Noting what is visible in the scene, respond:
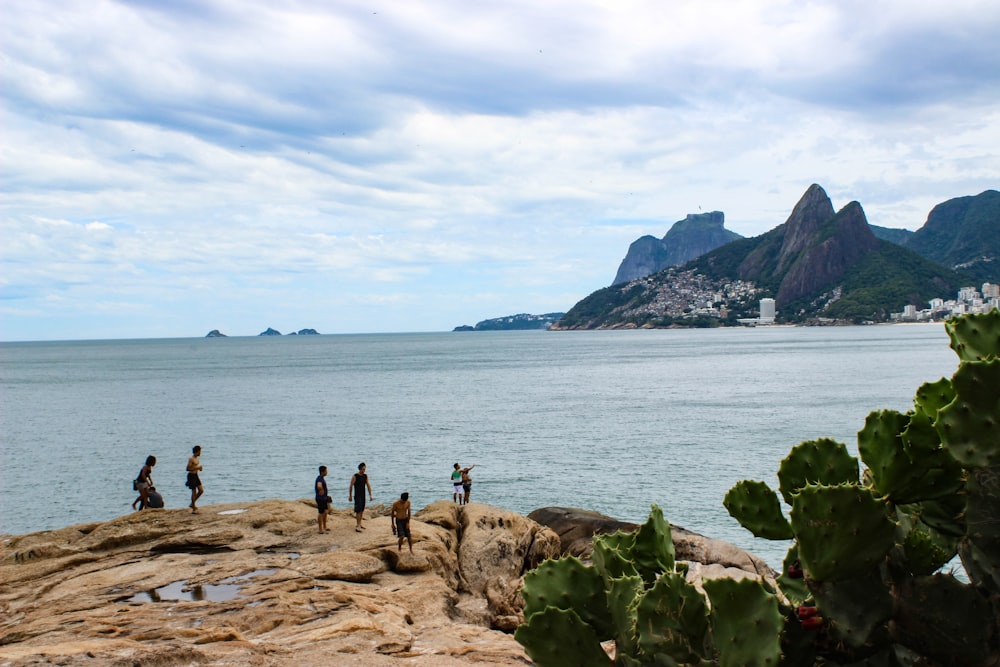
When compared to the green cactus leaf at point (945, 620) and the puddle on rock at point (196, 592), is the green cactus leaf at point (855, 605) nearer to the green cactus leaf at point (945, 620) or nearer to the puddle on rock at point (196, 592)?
the green cactus leaf at point (945, 620)

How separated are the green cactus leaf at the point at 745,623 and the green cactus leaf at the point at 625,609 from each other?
2.30 feet

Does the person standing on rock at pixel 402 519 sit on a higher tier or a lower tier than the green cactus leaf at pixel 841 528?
lower

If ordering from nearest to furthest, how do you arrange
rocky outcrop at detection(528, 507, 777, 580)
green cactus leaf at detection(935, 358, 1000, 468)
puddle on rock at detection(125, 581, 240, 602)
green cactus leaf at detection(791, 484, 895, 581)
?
green cactus leaf at detection(935, 358, 1000, 468) < green cactus leaf at detection(791, 484, 895, 581) < puddle on rock at detection(125, 581, 240, 602) < rocky outcrop at detection(528, 507, 777, 580)

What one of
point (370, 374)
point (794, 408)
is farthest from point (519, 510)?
point (370, 374)

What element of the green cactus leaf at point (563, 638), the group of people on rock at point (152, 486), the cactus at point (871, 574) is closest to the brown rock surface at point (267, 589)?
the group of people on rock at point (152, 486)

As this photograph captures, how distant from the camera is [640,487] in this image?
111 ft

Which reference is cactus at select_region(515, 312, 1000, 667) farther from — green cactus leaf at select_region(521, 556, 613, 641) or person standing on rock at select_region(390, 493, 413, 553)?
person standing on rock at select_region(390, 493, 413, 553)

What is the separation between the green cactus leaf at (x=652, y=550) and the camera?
5762 millimetres

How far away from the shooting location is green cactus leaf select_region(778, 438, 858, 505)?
15.5ft

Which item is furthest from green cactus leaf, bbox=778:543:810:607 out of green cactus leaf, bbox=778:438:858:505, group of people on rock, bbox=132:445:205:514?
group of people on rock, bbox=132:445:205:514

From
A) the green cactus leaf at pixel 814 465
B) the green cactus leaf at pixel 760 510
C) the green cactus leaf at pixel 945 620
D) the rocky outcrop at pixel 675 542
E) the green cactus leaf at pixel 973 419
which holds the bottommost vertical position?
the rocky outcrop at pixel 675 542

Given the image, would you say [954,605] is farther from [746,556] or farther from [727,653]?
[746,556]

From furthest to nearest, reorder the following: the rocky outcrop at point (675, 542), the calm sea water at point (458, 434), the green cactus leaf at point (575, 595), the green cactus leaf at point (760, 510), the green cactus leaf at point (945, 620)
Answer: the calm sea water at point (458, 434), the rocky outcrop at point (675, 542), the green cactus leaf at point (575, 595), the green cactus leaf at point (760, 510), the green cactus leaf at point (945, 620)

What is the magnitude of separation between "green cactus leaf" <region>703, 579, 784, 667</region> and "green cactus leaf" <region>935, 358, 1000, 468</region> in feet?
4.22
